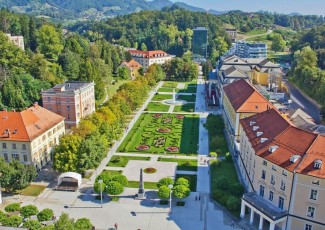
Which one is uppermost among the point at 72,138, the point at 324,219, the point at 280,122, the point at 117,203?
the point at 280,122

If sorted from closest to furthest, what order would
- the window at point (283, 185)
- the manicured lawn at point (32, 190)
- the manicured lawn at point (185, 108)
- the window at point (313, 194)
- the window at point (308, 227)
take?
1. the window at point (313, 194)
2. the window at point (308, 227)
3. the window at point (283, 185)
4. the manicured lawn at point (32, 190)
5. the manicured lawn at point (185, 108)

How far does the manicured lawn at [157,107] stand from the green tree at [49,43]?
1421 inches

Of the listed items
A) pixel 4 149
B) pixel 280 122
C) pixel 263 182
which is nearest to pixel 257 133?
pixel 280 122

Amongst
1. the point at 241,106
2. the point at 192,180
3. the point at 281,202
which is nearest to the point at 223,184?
the point at 192,180

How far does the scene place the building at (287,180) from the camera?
37.2 metres

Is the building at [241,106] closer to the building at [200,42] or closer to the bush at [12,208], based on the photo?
the bush at [12,208]

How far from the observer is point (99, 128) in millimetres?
61625

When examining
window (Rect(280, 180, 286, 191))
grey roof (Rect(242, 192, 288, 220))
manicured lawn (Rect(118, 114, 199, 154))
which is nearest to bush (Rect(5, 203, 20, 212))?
manicured lawn (Rect(118, 114, 199, 154))

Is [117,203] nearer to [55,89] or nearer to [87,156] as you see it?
[87,156]

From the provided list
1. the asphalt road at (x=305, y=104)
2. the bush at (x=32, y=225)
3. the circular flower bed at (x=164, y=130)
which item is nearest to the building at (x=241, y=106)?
the circular flower bed at (x=164, y=130)

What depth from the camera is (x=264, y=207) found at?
1581 inches

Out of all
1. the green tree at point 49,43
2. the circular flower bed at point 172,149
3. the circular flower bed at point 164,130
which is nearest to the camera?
the circular flower bed at point 172,149

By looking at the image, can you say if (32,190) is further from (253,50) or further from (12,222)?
(253,50)

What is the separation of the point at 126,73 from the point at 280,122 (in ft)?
276
